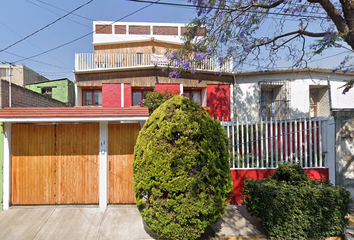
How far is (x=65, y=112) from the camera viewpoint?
420 cm

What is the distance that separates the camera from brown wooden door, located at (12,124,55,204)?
4.40 metres

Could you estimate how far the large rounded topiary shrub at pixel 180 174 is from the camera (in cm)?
305

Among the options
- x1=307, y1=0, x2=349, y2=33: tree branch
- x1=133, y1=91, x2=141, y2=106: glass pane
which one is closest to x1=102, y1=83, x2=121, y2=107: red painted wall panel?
x1=133, y1=91, x2=141, y2=106: glass pane

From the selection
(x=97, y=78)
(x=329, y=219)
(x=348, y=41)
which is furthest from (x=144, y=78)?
(x=329, y=219)

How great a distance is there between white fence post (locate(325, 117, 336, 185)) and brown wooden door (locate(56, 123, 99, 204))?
615cm

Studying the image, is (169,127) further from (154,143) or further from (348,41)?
(348,41)

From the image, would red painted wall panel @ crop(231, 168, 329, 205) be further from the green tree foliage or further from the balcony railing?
the balcony railing

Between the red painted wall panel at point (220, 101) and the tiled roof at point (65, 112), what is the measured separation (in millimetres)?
5797

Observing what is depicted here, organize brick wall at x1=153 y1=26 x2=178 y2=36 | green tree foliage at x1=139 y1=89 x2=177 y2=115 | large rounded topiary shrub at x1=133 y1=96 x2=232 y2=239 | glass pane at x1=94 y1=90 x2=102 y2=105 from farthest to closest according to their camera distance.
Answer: brick wall at x1=153 y1=26 x2=178 y2=36, glass pane at x1=94 y1=90 x2=102 y2=105, green tree foliage at x1=139 y1=89 x2=177 y2=115, large rounded topiary shrub at x1=133 y1=96 x2=232 y2=239

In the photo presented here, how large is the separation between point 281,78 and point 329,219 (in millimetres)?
7417

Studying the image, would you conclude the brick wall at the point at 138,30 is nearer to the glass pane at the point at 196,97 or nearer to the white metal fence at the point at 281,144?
the glass pane at the point at 196,97

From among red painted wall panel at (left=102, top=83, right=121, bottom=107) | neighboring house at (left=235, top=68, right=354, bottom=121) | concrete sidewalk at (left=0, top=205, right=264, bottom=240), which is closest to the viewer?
concrete sidewalk at (left=0, top=205, right=264, bottom=240)

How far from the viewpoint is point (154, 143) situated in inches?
125

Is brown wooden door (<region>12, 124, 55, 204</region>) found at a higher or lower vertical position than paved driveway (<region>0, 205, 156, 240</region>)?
higher
